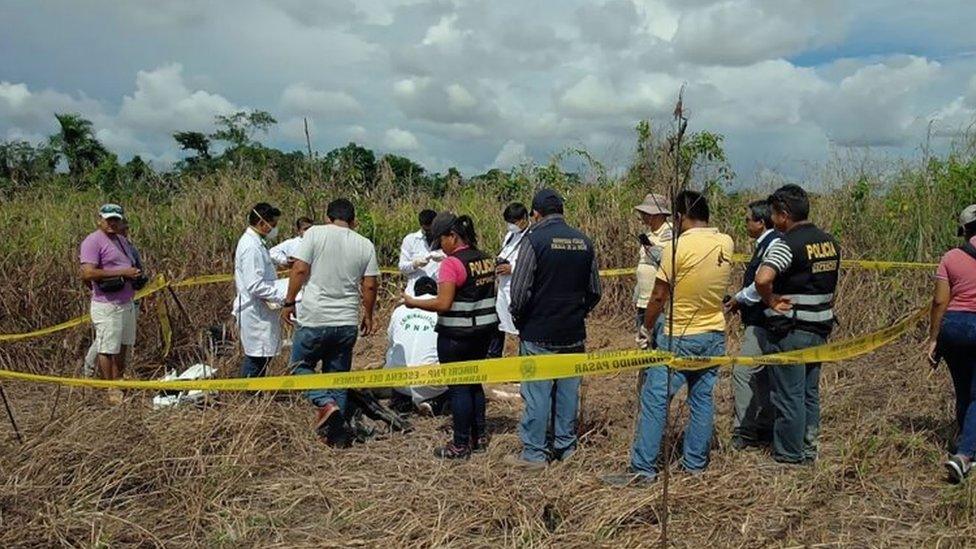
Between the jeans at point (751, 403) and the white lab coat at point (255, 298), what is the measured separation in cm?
322

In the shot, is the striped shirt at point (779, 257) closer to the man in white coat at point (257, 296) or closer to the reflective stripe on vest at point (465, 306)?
the reflective stripe on vest at point (465, 306)

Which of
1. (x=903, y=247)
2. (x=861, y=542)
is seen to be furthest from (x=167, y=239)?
(x=903, y=247)

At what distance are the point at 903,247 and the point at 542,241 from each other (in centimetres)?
584

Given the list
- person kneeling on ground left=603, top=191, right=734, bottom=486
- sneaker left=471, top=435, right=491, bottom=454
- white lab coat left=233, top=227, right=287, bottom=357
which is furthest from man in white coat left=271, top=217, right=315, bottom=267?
person kneeling on ground left=603, top=191, right=734, bottom=486

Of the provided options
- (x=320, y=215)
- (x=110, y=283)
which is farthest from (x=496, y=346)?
(x=320, y=215)

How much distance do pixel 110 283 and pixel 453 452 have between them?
311cm

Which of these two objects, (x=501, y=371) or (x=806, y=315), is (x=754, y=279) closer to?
(x=806, y=315)

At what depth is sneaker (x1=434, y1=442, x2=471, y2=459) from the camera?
15.6ft

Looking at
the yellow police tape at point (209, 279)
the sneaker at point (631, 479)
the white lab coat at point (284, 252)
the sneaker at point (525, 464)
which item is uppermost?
the white lab coat at point (284, 252)

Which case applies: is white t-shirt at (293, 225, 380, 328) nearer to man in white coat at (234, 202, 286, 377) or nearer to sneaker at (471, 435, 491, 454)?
man in white coat at (234, 202, 286, 377)

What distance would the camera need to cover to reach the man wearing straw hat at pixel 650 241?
→ 4.94 meters

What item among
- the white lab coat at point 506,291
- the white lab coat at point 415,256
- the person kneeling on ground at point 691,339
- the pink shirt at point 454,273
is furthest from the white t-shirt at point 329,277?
the white lab coat at point 506,291

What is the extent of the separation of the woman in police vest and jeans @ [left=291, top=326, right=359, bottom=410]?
2.28ft

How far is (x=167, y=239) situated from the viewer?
8.48m
